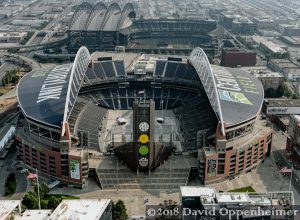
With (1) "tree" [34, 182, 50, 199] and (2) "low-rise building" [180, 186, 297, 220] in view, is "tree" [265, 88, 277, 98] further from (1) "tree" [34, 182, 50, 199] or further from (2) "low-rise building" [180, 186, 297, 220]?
(2) "low-rise building" [180, 186, 297, 220]

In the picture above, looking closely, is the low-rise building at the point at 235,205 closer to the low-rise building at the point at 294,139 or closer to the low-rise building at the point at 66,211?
the low-rise building at the point at 66,211

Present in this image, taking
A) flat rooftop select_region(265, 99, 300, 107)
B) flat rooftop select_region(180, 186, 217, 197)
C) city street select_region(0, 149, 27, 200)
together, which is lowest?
city street select_region(0, 149, 27, 200)

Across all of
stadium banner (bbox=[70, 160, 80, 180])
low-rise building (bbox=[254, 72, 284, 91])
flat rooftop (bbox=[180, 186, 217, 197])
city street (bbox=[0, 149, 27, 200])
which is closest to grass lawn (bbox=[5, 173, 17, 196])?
city street (bbox=[0, 149, 27, 200])

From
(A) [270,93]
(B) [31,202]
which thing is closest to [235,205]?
(B) [31,202]

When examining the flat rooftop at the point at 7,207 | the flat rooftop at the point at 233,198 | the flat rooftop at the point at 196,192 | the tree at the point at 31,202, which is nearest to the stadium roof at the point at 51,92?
the tree at the point at 31,202

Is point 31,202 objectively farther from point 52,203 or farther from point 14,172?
point 14,172

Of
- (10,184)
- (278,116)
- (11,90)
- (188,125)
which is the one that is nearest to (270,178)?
(188,125)

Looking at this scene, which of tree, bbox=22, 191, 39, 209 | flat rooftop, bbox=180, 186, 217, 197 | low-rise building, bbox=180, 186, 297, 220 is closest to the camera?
low-rise building, bbox=180, 186, 297, 220
